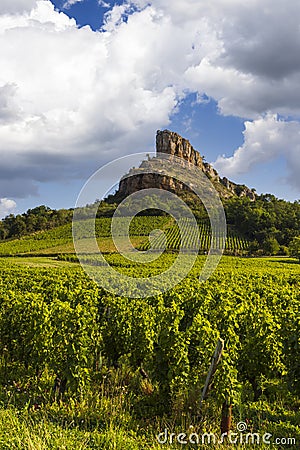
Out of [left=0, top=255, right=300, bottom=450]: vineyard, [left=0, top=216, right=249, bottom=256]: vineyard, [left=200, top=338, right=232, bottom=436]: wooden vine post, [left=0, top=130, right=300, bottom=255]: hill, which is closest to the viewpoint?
[left=200, top=338, right=232, bottom=436]: wooden vine post

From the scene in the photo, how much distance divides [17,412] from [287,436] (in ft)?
13.1

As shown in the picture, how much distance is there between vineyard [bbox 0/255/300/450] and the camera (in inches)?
238

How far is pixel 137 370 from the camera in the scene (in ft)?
26.5

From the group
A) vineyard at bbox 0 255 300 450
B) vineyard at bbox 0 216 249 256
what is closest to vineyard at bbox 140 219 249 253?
vineyard at bbox 0 216 249 256

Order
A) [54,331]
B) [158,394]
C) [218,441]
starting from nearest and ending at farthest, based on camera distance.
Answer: [218,441] → [158,394] → [54,331]

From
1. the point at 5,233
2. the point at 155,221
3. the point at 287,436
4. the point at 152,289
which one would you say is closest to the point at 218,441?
the point at 287,436

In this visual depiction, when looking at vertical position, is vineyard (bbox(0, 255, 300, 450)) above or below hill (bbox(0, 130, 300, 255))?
below

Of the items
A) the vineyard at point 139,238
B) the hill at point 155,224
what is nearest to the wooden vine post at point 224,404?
the vineyard at point 139,238

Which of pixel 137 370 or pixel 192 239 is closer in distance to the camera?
pixel 137 370

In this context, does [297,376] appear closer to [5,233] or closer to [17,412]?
[17,412]

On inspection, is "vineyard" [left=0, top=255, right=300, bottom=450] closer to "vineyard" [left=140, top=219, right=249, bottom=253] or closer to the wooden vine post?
the wooden vine post

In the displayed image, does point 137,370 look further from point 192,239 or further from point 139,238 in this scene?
point 139,238

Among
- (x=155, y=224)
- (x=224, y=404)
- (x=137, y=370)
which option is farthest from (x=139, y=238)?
(x=224, y=404)

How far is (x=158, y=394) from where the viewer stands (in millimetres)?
7027
